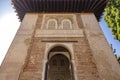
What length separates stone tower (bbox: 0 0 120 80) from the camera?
6.25m

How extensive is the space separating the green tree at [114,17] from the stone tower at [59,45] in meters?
0.90

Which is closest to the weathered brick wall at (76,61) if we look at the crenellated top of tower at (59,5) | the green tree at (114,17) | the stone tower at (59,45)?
the stone tower at (59,45)

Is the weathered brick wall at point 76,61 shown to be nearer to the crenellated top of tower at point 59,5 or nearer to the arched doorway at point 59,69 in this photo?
the arched doorway at point 59,69

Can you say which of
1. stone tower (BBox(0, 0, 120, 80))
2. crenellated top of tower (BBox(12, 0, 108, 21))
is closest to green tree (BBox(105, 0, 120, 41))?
stone tower (BBox(0, 0, 120, 80))

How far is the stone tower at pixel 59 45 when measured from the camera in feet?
20.5

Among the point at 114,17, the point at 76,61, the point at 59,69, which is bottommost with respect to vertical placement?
the point at 76,61

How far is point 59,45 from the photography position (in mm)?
7516

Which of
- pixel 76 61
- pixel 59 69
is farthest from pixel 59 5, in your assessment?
pixel 76 61

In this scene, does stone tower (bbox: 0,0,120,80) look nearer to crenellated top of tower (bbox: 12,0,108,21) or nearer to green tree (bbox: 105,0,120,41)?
crenellated top of tower (bbox: 12,0,108,21)

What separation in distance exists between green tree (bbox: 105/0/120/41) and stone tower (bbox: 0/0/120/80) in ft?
2.96

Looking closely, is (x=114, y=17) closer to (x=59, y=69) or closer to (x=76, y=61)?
(x=59, y=69)

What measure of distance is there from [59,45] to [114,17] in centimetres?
460

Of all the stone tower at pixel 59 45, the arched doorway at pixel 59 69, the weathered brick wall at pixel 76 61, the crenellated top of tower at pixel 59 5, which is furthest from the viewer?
the crenellated top of tower at pixel 59 5

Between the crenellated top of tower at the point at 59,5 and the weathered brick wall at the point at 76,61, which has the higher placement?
the crenellated top of tower at the point at 59,5
